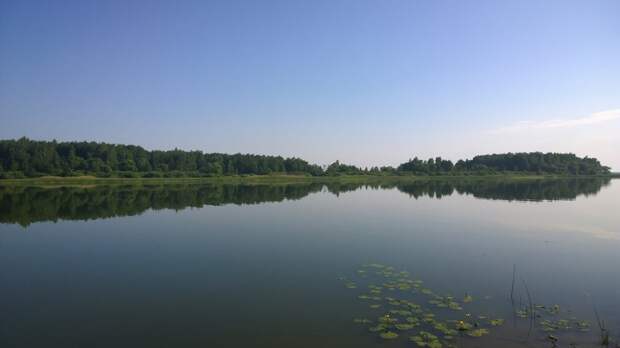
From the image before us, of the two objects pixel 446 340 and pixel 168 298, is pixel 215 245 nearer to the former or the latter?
pixel 168 298

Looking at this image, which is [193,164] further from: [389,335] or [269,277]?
[389,335]

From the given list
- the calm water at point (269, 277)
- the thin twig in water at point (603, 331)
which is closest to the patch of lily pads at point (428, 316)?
the calm water at point (269, 277)

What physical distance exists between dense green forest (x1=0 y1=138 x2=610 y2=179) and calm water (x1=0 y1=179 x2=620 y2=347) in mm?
72731

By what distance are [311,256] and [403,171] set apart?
13048 centimetres

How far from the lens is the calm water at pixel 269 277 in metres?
7.87

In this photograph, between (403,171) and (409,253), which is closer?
(409,253)

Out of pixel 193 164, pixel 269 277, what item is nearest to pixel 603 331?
pixel 269 277

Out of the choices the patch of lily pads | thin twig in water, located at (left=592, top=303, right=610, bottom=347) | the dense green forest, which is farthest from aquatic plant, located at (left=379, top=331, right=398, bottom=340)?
the dense green forest

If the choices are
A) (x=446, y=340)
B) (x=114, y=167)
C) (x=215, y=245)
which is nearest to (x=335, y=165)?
(x=114, y=167)

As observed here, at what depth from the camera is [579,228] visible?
71.2ft

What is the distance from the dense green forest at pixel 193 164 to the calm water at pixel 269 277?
239 ft

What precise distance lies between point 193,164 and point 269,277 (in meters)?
105

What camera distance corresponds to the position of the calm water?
7.87 metres

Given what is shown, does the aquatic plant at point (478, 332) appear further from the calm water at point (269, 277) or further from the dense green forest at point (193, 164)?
the dense green forest at point (193, 164)
